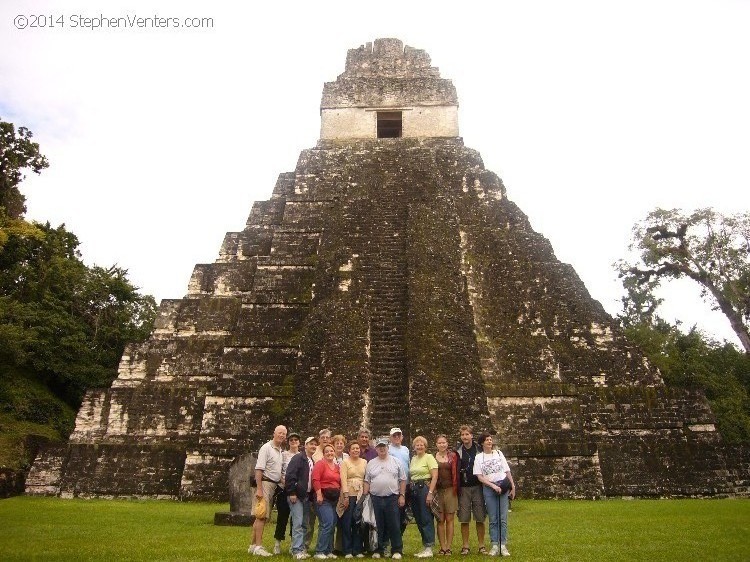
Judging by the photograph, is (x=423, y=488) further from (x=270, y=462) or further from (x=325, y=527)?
(x=270, y=462)

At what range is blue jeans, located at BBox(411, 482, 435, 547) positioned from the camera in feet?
20.8

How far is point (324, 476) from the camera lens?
6234 mm

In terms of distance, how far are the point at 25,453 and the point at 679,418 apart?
13.2 metres

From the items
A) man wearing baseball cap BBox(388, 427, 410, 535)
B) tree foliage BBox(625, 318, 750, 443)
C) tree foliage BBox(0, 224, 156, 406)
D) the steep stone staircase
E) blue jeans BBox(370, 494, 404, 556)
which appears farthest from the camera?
tree foliage BBox(0, 224, 156, 406)

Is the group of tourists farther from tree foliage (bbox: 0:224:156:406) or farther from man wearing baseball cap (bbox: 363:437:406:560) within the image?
tree foliage (bbox: 0:224:156:406)

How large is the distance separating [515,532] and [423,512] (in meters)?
1.59

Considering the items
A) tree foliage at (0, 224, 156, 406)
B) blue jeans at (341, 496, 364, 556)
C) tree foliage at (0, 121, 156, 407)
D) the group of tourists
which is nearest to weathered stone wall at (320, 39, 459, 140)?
tree foliage at (0, 121, 156, 407)

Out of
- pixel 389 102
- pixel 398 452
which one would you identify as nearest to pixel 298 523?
pixel 398 452

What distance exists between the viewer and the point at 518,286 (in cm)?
1367

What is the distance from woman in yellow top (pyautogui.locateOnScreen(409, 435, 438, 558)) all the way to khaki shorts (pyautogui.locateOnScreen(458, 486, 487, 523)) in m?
0.34

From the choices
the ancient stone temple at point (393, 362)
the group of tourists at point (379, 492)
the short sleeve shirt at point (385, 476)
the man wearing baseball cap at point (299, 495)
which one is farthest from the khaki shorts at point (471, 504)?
the ancient stone temple at point (393, 362)

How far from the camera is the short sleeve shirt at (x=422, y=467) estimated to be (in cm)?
643

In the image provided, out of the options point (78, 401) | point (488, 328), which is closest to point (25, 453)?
point (78, 401)

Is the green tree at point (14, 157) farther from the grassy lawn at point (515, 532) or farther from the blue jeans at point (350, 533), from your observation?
the blue jeans at point (350, 533)
